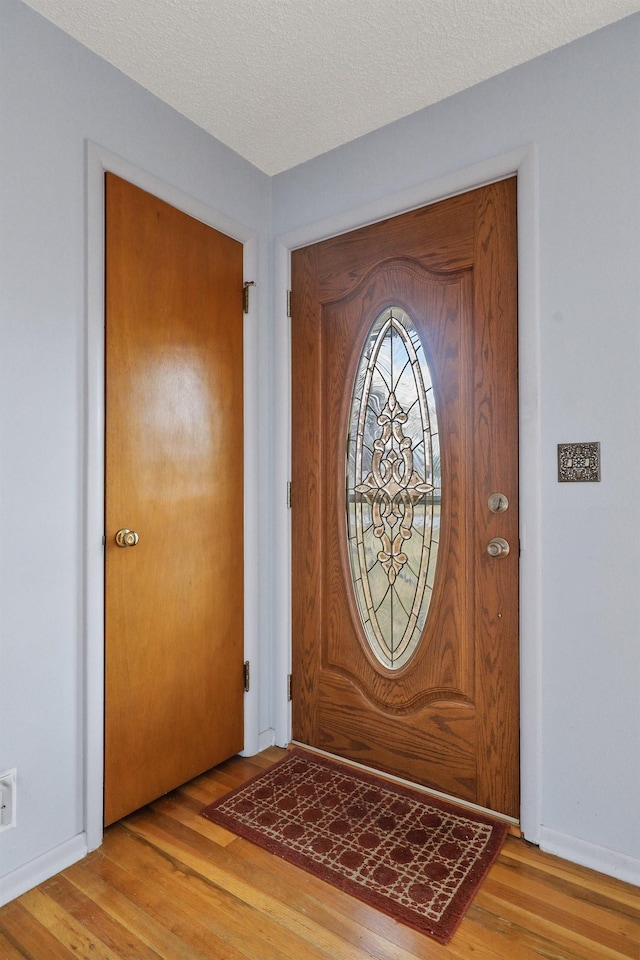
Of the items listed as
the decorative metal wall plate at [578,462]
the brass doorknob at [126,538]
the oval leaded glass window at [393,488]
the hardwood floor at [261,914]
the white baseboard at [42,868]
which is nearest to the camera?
the hardwood floor at [261,914]

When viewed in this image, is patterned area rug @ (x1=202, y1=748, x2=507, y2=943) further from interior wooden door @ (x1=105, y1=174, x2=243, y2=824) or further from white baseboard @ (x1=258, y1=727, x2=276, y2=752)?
interior wooden door @ (x1=105, y1=174, x2=243, y2=824)

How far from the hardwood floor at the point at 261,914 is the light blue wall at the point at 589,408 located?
0.20 metres

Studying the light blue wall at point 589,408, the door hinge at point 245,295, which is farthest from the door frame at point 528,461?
the door hinge at point 245,295

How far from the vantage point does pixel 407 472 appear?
207cm

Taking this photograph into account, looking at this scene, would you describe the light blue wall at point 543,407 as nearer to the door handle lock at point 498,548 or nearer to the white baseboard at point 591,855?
the white baseboard at point 591,855

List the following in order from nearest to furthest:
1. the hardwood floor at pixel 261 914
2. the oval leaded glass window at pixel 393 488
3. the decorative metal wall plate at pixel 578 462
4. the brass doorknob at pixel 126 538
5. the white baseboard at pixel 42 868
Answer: the hardwood floor at pixel 261 914
the white baseboard at pixel 42 868
the decorative metal wall plate at pixel 578 462
the brass doorknob at pixel 126 538
the oval leaded glass window at pixel 393 488

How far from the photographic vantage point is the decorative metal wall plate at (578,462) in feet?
5.41

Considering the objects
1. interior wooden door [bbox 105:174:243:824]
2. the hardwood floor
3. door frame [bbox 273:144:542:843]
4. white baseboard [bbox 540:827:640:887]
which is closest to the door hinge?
interior wooden door [bbox 105:174:243:824]

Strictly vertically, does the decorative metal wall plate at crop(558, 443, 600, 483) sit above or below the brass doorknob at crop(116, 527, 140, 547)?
above

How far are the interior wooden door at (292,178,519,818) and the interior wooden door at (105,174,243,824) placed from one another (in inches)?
12.0

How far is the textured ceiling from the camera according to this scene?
1574 mm

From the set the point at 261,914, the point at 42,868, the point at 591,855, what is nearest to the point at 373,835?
the point at 261,914

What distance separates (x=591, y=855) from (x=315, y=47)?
2.51 meters

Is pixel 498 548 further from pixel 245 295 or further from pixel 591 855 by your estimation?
pixel 245 295
